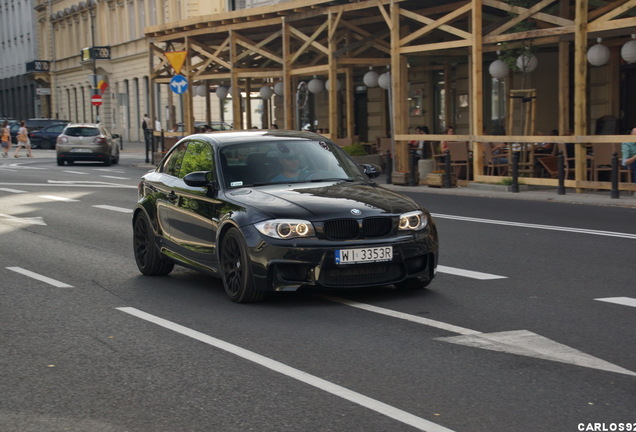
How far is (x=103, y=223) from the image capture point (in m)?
17.7

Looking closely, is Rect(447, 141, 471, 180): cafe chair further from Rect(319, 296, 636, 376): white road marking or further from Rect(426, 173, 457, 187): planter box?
Rect(319, 296, 636, 376): white road marking

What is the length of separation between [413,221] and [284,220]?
3.63ft

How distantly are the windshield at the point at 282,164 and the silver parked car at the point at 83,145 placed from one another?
31.5 metres

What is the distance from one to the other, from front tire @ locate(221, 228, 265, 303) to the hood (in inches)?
12.6

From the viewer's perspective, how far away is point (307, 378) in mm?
6602

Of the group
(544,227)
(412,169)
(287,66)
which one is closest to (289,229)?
(544,227)

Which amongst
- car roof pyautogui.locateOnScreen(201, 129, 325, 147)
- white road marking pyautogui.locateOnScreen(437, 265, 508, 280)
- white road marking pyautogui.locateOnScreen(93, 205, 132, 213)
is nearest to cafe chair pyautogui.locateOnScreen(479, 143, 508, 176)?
white road marking pyautogui.locateOnScreen(93, 205, 132, 213)

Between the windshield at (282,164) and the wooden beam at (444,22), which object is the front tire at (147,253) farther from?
the wooden beam at (444,22)

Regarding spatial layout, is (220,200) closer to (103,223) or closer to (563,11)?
(103,223)

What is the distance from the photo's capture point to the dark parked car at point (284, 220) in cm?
905

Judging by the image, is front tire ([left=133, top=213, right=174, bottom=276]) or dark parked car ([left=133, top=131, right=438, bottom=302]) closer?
dark parked car ([left=133, top=131, right=438, bottom=302])

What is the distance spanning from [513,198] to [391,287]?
11.7m

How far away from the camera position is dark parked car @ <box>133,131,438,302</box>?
29.7 feet

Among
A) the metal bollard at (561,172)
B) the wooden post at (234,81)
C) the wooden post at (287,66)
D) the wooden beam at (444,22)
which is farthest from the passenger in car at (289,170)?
the wooden post at (234,81)
